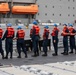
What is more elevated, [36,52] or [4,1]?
[4,1]

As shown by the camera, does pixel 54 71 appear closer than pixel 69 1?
Yes

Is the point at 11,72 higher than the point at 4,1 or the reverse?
the reverse

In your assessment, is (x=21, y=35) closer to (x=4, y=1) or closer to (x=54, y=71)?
(x=54, y=71)

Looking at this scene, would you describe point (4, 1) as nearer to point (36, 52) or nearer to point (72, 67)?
point (36, 52)

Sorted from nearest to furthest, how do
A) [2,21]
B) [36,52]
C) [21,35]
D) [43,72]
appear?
[43,72]
[21,35]
[36,52]
[2,21]

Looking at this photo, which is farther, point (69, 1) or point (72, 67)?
point (69, 1)

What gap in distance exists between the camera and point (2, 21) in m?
26.2

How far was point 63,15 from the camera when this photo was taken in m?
28.8

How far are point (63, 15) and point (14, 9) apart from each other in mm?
4416

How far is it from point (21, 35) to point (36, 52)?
4.52 feet

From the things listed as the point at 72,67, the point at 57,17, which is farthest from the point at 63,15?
the point at 72,67

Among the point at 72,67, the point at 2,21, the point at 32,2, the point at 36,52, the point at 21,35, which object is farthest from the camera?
the point at 32,2

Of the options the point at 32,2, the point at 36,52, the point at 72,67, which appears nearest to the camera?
the point at 72,67

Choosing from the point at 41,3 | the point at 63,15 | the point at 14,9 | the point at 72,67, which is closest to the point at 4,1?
the point at 14,9
